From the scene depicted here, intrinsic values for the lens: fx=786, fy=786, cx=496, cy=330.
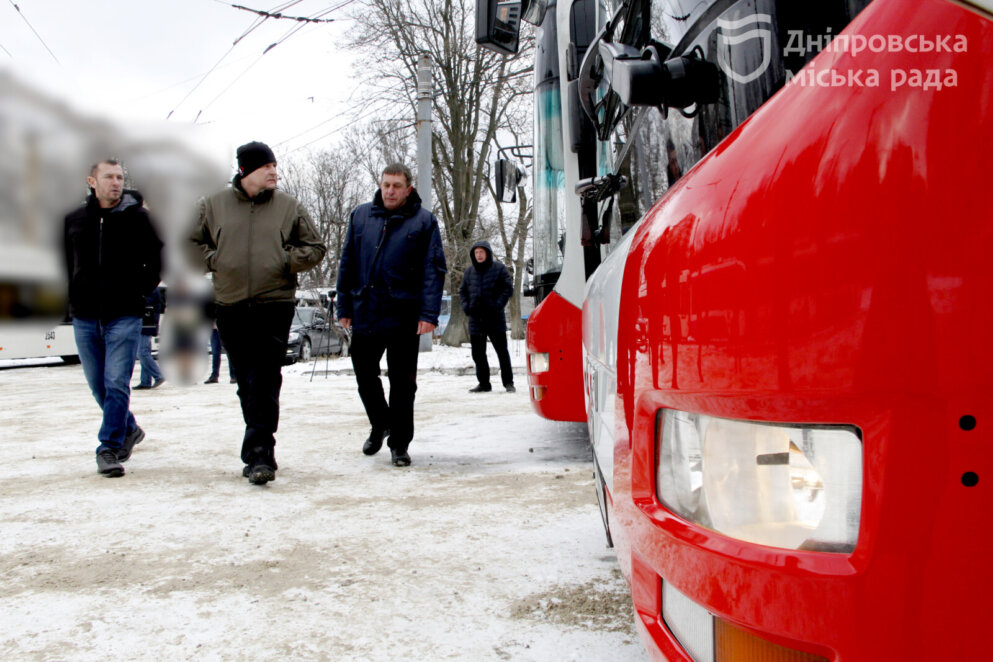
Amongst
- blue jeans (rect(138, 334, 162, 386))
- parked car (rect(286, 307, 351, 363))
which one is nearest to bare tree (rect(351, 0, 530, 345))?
parked car (rect(286, 307, 351, 363))

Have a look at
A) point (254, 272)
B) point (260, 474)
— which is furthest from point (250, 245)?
point (260, 474)

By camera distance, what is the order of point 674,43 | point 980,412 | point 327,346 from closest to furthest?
1. point 980,412
2. point 674,43
3. point 327,346

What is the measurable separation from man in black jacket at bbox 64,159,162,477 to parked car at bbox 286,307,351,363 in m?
13.2

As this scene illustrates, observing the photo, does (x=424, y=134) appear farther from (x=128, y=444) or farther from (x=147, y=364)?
(x=128, y=444)

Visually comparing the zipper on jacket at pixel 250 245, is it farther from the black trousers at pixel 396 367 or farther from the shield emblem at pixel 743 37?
the shield emblem at pixel 743 37

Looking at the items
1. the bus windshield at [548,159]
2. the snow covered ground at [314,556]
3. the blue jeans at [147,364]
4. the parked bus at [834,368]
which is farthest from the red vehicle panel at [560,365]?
the blue jeans at [147,364]

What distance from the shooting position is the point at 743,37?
1.52 metres

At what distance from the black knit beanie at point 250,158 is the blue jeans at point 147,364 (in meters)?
6.77

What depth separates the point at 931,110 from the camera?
96cm

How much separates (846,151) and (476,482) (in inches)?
133

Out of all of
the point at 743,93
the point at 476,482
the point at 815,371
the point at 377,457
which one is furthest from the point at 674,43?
the point at 377,457

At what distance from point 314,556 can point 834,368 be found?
237 cm

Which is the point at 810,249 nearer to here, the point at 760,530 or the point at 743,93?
the point at 760,530

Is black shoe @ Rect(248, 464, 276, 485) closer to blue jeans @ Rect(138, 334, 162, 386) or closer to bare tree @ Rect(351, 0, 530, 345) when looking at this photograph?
blue jeans @ Rect(138, 334, 162, 386)
